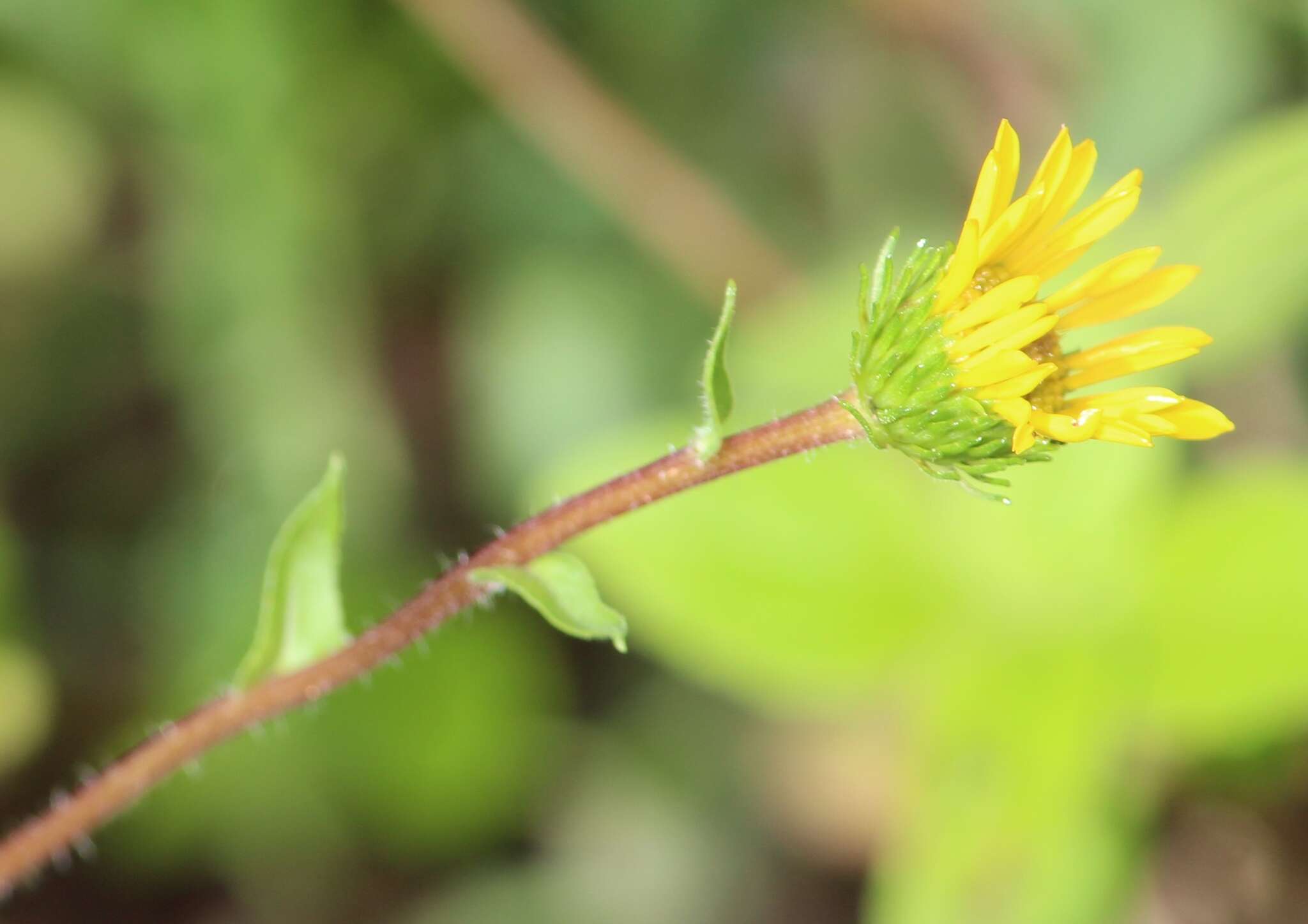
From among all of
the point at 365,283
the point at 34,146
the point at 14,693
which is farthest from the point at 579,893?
the point at 34,146

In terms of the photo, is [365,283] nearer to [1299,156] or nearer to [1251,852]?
[1299,156]

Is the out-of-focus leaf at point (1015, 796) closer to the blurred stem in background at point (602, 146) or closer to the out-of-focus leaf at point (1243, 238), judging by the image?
the out-of-focus leaf at point (1243, 238)

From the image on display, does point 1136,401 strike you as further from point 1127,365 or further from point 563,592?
point 563,592

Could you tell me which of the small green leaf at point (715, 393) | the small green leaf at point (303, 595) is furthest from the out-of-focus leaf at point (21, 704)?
the small green leaf at point (715, 393)

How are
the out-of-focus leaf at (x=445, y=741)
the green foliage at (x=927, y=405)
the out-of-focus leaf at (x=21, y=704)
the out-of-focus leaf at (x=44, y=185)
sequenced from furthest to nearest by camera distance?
1. the out-of-focus leaf at (x=44, y=185)
2. the out-of-focus leaf at (x=445, y=741)
3. the out-of-focus leaf at (x=21, y=704)
4. the green foliage at (x=927, y=405)

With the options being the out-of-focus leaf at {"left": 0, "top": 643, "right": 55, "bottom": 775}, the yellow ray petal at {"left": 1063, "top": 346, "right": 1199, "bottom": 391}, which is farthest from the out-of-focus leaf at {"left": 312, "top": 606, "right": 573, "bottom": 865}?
→ the yellow ray petal at {"left": 1063, "top": 346, "right": 1199, "bottom": 391}

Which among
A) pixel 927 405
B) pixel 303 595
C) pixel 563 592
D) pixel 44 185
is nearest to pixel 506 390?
pixel 44 185

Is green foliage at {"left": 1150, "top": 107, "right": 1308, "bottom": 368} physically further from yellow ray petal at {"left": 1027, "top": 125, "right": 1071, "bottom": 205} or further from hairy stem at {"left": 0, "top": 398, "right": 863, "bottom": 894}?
hairy stem at {"left": 0, "top": 398, "right": 863, "bottom": 894}
